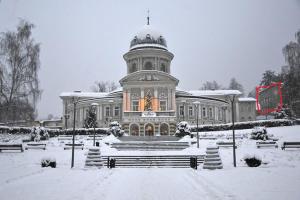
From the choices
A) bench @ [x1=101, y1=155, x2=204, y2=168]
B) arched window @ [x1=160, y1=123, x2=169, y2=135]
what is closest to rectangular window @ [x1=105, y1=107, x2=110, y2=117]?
arched window @ [x1=160, y1=123, x2=169, y2=135]

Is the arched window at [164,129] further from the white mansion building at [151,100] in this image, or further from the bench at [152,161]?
the bench at [152,161]

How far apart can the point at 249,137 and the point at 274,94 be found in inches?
1641

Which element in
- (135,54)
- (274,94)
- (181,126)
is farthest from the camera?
(274,94)

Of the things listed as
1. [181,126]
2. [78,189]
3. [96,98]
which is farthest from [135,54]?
[78,189]

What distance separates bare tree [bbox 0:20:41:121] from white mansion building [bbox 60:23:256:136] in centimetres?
1317

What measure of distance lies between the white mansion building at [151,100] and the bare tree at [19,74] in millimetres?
13172

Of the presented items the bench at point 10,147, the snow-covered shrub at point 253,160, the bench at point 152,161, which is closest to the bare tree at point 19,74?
the bench at point 10,147

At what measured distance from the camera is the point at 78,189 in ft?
35.4

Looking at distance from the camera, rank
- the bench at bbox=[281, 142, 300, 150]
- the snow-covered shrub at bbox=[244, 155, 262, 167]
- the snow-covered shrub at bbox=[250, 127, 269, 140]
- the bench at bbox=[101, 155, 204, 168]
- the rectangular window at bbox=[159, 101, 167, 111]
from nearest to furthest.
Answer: the snow-covered shrub at bbox=[244, 155, 262, 167], the bench at bbox=[101, 155, 204, 168], the bench at bbox=[281, 142, 300, 150], the snow-covered shrub at bbox=[250, 127, 269, 140], the rectangular window at bbox=[159, 101, 167, 111]

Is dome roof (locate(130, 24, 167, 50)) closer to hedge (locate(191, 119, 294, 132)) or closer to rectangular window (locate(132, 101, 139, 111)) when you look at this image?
rectangular window (locate(132, 101, 139, 111))

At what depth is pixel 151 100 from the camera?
5528 centimetres

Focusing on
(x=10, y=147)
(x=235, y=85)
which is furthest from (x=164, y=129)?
(x=235, y=85)

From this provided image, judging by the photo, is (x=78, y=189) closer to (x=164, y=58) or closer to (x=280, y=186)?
(x=280, y=186)

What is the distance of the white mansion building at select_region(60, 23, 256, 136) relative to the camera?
50094 mm
